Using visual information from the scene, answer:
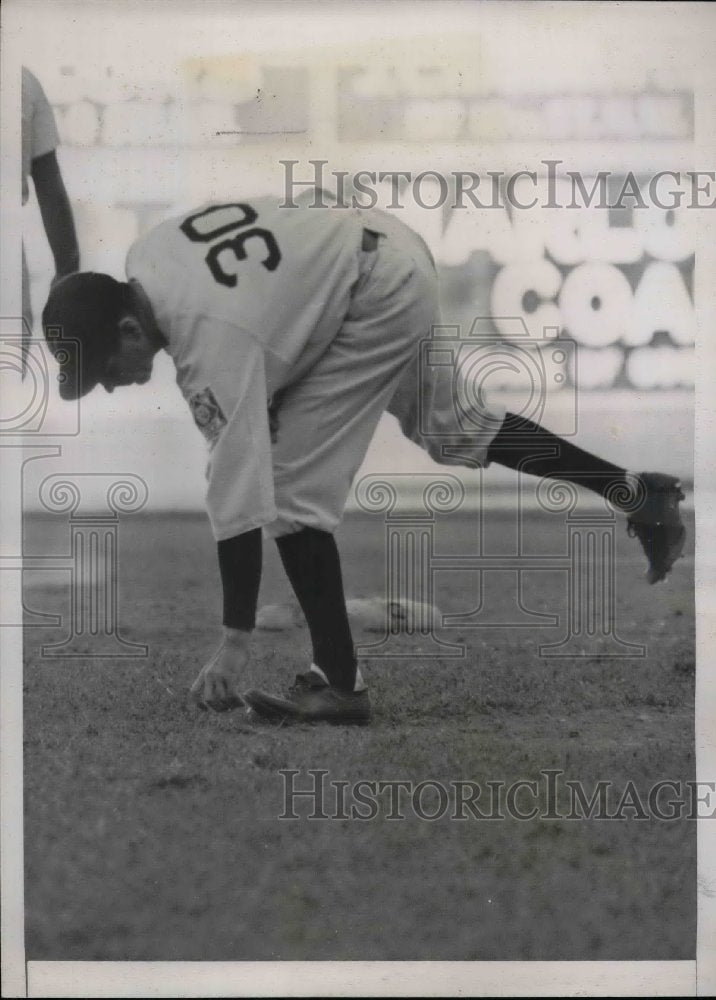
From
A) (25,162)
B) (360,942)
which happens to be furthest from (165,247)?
(360,942)

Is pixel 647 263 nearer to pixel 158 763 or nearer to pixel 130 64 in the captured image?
pixel 130 64

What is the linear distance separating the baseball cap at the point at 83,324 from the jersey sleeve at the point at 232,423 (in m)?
0.20

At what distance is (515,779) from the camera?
10.0 ft

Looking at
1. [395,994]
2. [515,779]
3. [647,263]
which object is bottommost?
[395,994]

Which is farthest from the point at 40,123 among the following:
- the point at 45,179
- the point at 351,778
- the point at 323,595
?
the point at 351,778

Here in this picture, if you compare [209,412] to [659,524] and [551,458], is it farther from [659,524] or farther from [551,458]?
[659,524]

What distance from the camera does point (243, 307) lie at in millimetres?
3010

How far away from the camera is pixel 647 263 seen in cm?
306

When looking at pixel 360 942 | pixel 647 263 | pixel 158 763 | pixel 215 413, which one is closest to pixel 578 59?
pixel 647 263

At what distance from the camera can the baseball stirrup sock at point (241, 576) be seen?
120 inches

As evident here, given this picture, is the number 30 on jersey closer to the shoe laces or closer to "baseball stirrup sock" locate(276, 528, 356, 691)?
"baseball stirrup sock" locate(276, 528, 356, 691)

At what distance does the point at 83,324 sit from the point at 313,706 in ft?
3.34

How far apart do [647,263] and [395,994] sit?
1761 millimetres

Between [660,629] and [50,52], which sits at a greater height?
[50,52]
